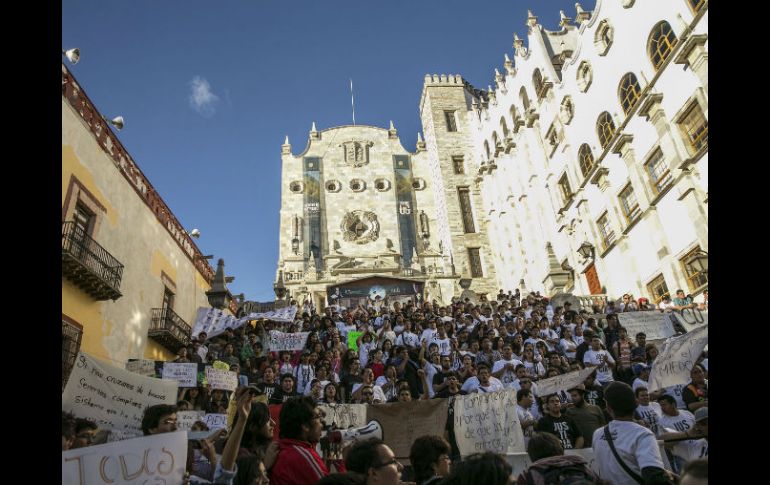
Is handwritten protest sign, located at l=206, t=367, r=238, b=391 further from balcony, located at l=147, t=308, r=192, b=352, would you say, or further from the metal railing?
balcony, located at l=147, t=308, r=192, b=352

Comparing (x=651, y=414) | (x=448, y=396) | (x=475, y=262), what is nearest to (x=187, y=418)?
(x=448, y=396)

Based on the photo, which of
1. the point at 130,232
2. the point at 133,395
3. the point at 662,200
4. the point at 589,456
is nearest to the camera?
the point at 589,456

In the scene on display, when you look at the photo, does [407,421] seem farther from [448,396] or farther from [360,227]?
[360,227]

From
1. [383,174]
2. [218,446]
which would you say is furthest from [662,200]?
[383,174]

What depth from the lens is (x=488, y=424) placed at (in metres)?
8.20

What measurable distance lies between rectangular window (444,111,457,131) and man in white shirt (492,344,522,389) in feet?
117

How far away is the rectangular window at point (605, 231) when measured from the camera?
24.7 metres

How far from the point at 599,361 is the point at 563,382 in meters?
3.18

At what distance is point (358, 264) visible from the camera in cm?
3950

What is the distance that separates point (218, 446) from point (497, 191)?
3383cm

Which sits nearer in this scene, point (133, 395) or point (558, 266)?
point (133, 395)

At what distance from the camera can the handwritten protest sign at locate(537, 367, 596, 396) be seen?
27.4 ft

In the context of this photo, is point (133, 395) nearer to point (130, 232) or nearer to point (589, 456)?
point (589, 456)

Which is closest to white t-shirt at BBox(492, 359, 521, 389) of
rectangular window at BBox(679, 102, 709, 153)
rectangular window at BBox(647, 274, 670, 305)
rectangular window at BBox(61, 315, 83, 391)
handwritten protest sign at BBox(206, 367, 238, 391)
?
handwritten protest sign at BBox(206, 367, 238, 391)
